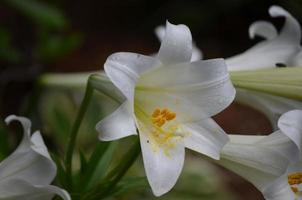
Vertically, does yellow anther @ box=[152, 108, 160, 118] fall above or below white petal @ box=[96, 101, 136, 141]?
below

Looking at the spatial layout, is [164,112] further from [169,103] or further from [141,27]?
[141,27]

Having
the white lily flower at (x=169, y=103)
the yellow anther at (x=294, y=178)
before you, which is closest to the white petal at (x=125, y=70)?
the white lily flower at (x=169, y=103)

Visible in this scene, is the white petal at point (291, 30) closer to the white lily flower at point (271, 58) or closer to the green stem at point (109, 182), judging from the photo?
the white lily flower at point (271, 58)

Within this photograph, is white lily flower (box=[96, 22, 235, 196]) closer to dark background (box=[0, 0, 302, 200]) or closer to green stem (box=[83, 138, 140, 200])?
green stem (box=[83, 138, 140, 200])

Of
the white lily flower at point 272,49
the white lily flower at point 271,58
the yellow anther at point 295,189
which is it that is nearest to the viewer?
the yellow anther at point 295,189

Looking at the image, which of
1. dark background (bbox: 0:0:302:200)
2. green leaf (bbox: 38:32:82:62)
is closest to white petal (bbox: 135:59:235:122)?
green leaf (bbox: 38:32:82:62)

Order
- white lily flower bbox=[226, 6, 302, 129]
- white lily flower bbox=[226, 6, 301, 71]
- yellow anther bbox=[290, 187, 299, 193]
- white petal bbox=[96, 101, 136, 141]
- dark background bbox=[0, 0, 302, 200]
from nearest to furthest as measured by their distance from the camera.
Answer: white petal bbox=[96, 101, 136, 141]
yellow anther bbox=[290, 187, 299, 193]
white lily flower bbox=[226, 6, 302, 129]
white lily flower bbox=[226, 6, 301, 71]
dark background bbox=[0, 0, 302, 200]
